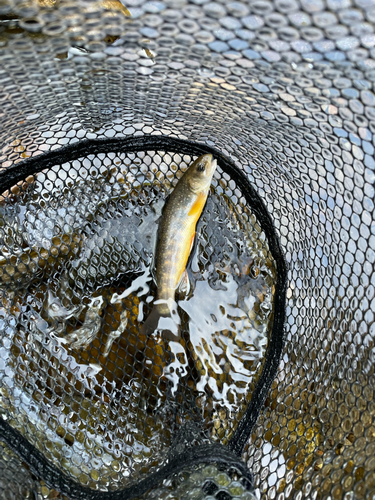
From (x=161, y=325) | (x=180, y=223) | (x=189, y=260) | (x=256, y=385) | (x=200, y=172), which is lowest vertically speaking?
(x=256, y=385)

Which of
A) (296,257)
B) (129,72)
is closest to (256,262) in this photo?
(296,257)

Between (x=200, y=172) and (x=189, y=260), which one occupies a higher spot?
(x=200, y=172)

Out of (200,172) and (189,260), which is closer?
(200,172)

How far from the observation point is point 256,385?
2150mm

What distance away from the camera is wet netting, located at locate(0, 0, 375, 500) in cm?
148

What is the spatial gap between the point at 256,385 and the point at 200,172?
1.19 metres

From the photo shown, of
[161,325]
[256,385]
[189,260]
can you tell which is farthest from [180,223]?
[256,385]

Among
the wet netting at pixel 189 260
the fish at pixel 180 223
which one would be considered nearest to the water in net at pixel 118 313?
the wet netting at pixel 189 260

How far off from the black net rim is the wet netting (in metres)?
0.01

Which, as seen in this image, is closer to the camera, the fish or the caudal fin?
the fish

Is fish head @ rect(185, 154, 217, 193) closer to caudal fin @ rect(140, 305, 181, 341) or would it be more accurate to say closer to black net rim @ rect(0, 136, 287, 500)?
black net rim @ rect(0, 136, 287, 500)

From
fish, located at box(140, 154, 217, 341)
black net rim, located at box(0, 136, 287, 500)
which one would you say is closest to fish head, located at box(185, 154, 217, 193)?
fish, located at box(140, 154, 217, 341)

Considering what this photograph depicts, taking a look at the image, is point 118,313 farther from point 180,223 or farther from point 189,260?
point 180,223

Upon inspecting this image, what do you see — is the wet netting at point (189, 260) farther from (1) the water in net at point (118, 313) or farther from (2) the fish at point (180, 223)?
A: (2) the fish at point (180, 223)
